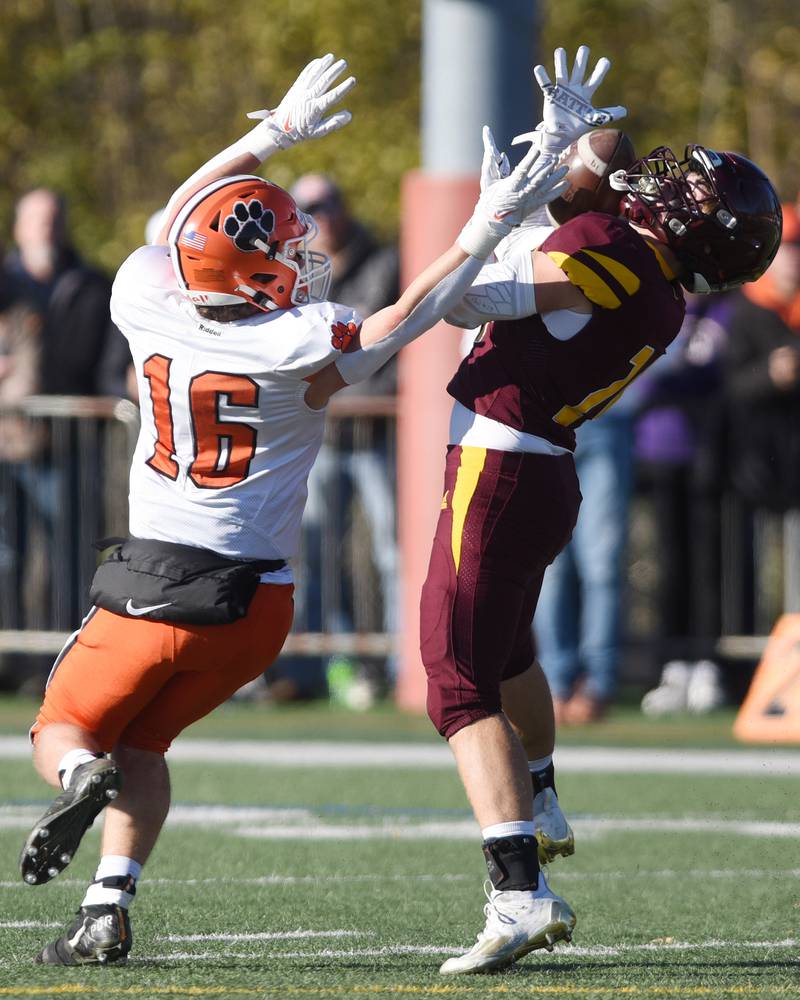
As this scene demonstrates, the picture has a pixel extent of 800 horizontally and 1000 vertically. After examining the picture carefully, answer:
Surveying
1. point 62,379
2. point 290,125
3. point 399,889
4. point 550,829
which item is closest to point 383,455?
point 62,379

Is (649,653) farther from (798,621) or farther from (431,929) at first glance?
(431,929)

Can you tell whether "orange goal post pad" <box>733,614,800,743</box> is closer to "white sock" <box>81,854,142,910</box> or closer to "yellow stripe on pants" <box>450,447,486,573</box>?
"yellow stripe on pants" <box>450,447,486,573</box>

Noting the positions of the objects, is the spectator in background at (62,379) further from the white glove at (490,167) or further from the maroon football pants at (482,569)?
the white glove at (490,167)

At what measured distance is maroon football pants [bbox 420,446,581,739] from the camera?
4859mm

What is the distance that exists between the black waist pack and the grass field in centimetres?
78

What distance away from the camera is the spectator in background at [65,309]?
11.2m

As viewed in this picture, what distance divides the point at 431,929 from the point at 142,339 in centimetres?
163

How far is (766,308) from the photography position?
10.8 metres

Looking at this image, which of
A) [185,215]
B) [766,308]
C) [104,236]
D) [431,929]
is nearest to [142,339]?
[185,215]

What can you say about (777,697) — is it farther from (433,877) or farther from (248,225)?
(248,225)

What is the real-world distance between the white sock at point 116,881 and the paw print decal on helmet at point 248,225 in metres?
1.40

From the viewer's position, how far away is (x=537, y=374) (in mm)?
4898

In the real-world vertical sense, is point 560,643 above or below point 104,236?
below

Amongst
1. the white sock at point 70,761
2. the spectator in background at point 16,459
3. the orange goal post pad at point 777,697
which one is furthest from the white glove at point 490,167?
the spectator in background at point 16,459
